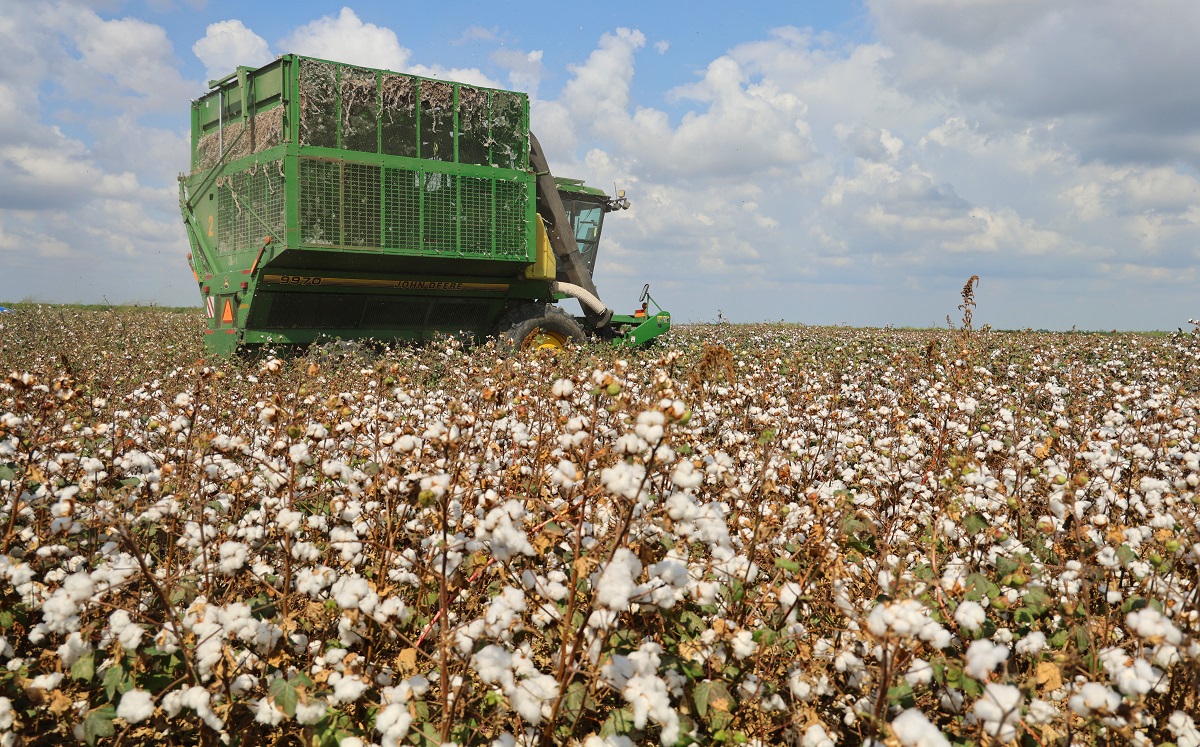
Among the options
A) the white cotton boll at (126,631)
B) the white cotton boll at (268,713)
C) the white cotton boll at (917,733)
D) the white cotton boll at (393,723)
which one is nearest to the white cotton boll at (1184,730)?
the white cotton boll at (917,733)

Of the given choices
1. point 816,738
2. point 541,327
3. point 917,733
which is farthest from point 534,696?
point 541,327

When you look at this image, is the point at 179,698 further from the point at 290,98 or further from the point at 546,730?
the point at 290,98

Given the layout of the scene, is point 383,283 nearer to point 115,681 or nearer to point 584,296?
point 584,296

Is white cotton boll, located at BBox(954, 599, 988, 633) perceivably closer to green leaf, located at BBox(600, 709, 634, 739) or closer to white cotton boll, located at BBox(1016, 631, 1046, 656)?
white cotton boll, located at BBox(1016, 631, 1046, 656)

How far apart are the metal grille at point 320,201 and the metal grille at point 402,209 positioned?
0.66m

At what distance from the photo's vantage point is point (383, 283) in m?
11.4

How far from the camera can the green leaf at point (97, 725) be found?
239 cm

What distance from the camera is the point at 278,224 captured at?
34.4ft

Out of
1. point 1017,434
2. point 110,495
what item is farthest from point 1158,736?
point 110,495

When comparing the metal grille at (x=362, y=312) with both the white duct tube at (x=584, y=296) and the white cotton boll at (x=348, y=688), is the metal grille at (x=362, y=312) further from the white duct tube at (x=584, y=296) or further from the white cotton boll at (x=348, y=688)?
the white cotton boll at (x=348, y=688)

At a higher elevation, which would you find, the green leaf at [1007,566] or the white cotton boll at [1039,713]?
the green leaf at [1007,566]

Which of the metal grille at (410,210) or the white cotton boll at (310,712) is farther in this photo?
the metal grille at (410,210)

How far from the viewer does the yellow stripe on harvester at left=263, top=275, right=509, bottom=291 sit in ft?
35.3

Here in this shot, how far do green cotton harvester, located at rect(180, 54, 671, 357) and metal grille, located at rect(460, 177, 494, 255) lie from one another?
0.07 feet
